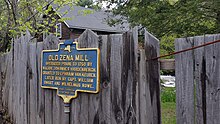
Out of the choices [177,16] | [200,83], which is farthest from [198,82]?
[177,16]

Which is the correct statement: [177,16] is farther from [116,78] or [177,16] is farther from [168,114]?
[116,78]

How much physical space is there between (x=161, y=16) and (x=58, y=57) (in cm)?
348

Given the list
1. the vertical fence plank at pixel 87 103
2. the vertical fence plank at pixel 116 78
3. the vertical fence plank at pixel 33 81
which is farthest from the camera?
the vertical fence plank at pixel 33 81

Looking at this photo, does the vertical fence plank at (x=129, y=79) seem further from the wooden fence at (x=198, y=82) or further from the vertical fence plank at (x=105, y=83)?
the wooden fence at (x=198, y=82)

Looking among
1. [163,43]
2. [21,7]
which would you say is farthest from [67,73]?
[21,7]

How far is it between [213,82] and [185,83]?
217 mm

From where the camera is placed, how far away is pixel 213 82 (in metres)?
1.79

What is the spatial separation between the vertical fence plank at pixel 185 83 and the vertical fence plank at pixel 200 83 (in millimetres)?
33

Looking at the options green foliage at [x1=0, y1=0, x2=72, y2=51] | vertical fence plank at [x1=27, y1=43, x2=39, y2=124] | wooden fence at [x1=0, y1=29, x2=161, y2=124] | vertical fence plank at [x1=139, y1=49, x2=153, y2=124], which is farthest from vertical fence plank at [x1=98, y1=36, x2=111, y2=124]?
green foliage at [x1=0, y1=0, x2=72, y2=51]

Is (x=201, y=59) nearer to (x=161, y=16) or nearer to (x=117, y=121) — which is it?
(x=117, y=121)

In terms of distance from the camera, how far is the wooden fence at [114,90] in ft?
7.32

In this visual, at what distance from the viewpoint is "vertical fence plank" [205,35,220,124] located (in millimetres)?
1787

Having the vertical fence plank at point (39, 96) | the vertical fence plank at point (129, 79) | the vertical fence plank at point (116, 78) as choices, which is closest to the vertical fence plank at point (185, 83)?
the vertical fence plank at point (129, 79)

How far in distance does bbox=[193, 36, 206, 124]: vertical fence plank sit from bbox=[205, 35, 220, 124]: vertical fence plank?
0.03 m
